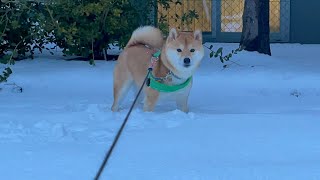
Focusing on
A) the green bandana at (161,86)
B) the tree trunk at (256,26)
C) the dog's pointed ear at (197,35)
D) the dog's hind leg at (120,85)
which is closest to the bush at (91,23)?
the tree trunk at (256,26)

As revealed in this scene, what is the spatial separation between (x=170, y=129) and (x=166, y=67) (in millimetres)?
1073

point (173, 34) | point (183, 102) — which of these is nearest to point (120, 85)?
point (183, 102)

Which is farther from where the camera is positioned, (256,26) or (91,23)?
(256,26)

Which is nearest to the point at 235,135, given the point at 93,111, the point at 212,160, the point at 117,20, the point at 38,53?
the point at 212,160

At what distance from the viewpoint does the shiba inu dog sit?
6414mm

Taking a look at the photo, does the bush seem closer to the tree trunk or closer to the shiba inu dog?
the tree trunk

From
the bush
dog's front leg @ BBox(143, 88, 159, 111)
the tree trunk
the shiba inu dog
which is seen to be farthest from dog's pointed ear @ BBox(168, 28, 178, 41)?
the tree trunk

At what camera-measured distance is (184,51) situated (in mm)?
6414

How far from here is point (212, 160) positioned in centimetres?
452

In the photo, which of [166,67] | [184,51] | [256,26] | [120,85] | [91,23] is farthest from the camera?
[256,26]

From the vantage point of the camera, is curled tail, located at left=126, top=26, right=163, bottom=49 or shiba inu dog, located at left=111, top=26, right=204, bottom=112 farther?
curled tail, located at left=126, top=26, right=163, bottom=49

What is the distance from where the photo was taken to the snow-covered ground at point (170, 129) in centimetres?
430

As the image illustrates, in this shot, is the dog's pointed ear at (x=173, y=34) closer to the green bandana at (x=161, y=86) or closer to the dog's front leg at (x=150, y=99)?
the green bandana at (x=161, y=86)

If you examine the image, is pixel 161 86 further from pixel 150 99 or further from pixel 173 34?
pixel 173 34
